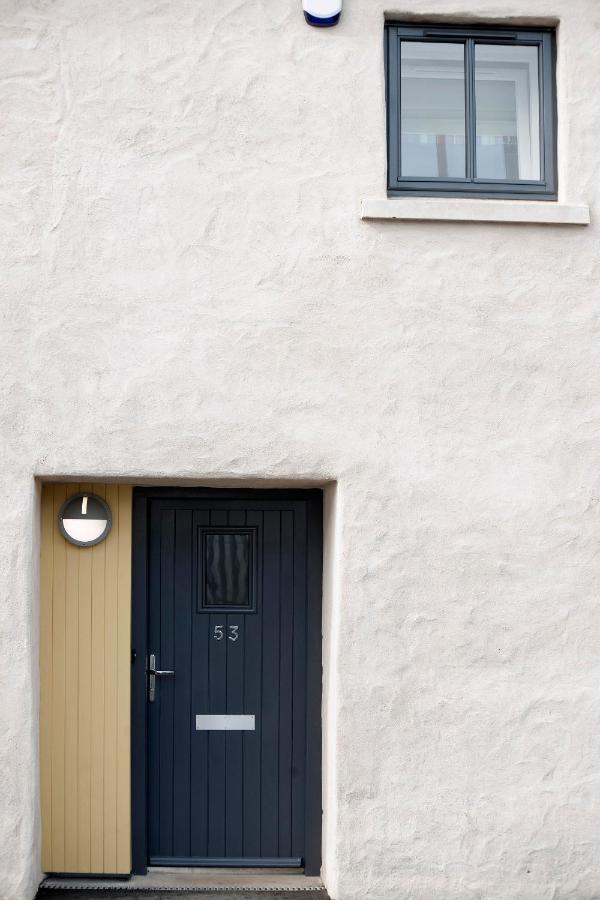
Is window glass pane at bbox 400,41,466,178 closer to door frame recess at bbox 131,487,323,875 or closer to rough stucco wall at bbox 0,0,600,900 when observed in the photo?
rough stucco wall at bbox 0,0,600,900

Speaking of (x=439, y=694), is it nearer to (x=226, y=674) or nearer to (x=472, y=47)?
(x=226, y=674)

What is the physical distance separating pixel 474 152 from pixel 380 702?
11.0 ft

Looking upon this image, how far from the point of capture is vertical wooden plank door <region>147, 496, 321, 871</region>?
6.08 metres

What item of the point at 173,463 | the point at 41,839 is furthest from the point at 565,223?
the point at 41,839

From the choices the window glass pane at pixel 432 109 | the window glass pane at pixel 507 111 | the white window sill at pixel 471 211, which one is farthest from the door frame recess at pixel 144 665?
the window glass pane at pixel 507 111

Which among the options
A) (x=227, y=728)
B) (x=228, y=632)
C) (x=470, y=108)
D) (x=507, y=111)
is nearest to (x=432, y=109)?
(x=470, y=108)

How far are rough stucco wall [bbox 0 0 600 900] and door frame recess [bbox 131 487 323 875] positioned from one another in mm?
284

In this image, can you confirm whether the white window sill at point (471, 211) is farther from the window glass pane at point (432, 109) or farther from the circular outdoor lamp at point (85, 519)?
the circular outdoor lamp at point (85, 519)

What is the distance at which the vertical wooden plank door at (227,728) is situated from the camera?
20.0ft

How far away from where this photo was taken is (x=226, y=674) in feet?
20.0

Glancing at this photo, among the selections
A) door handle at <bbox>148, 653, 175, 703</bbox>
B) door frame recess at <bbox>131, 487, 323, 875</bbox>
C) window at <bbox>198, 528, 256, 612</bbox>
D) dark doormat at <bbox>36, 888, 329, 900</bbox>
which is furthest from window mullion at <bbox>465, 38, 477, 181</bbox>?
dark doormat at <bbox>36, 888, 329, 900</bbox>

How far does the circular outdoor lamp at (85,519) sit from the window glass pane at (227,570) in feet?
2.14

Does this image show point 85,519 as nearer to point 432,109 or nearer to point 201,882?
point 201,882

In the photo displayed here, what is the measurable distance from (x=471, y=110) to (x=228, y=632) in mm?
3547
